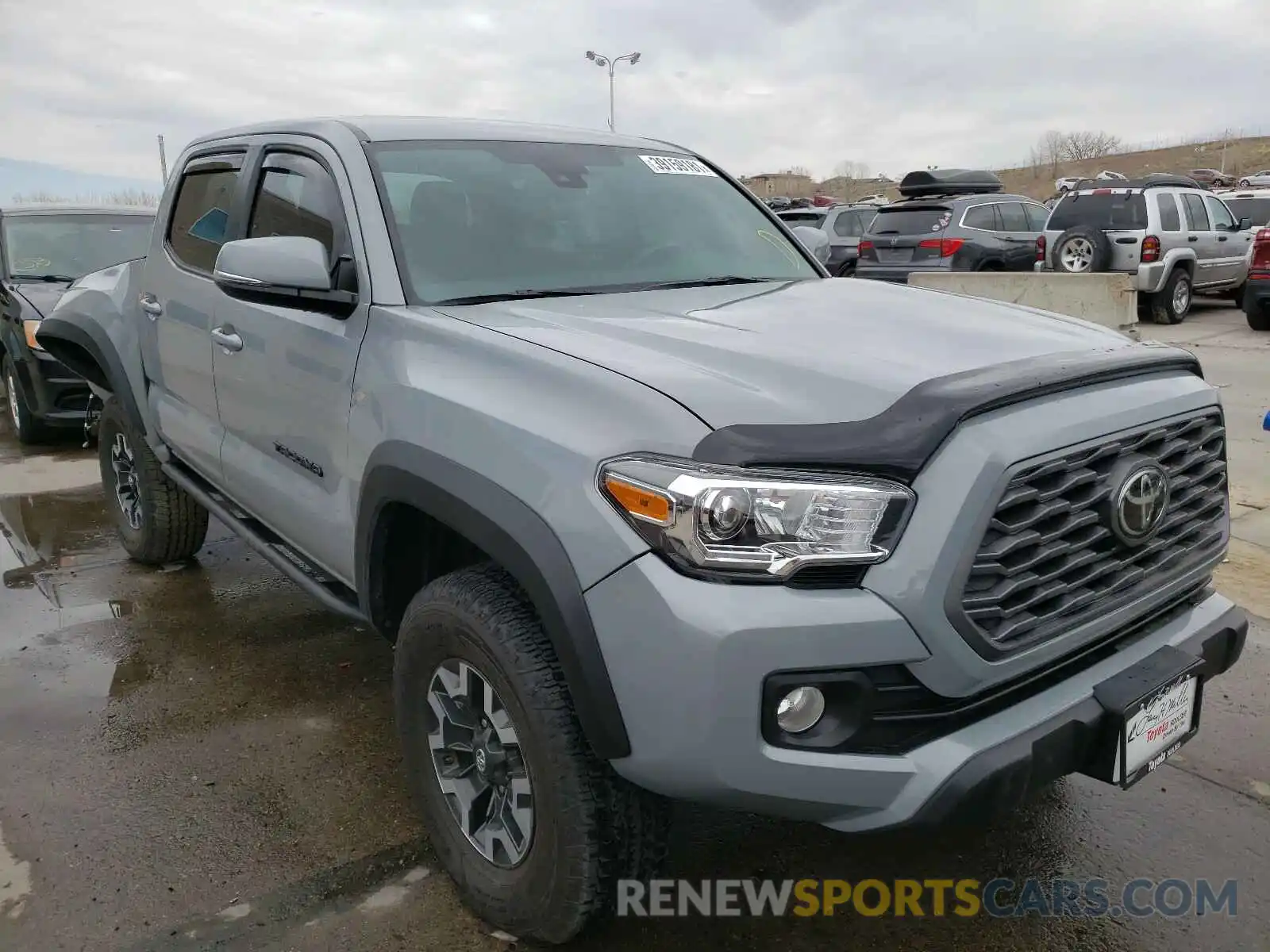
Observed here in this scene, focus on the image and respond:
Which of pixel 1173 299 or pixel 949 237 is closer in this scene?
pixel 949 237

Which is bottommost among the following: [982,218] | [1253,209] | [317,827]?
[317,827]

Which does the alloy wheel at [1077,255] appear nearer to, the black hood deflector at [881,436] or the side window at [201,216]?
the side window at [201,216]

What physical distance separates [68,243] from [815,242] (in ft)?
22.0

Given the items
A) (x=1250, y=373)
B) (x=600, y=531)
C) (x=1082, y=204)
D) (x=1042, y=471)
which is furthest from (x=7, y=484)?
(x=1082, y=204)

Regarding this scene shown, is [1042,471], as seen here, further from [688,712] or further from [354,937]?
[354,937]

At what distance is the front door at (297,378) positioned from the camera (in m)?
2.75

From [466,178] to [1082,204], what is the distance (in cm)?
1297

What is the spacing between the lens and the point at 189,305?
380cm

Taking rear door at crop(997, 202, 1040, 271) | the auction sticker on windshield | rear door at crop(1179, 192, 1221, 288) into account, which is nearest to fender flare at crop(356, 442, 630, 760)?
the auction sticker on windshield

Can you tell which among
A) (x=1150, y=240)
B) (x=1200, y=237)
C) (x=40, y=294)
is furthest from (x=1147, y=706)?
(x=1200, y=237)

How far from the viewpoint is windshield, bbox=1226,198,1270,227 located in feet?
57.1

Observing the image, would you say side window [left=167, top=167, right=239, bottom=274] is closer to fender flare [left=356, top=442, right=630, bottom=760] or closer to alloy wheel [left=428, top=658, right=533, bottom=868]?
fender flare [left=356, top=442, right=630, bottom=760]

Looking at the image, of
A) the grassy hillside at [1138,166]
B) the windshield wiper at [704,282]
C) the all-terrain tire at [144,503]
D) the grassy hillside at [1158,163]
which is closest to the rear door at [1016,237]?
the windshield wiper at [704,282]

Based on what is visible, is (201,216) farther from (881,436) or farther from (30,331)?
(30,331)
